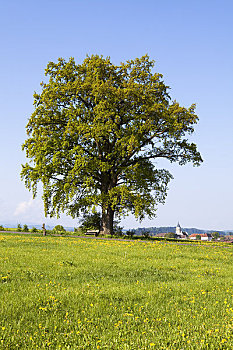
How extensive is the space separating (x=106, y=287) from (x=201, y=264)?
22.5 feet

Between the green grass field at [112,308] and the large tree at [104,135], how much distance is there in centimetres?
1797

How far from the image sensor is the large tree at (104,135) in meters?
29.8

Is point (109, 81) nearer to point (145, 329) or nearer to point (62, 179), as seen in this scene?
point (62, 179)

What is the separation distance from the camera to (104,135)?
98.1 feet

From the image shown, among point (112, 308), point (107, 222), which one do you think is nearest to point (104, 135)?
point (107, 222)

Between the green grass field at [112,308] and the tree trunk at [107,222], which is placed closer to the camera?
the green grass field at [112,308]

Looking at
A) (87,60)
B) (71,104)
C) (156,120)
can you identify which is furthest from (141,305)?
(87,60)

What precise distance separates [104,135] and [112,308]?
2366 cm

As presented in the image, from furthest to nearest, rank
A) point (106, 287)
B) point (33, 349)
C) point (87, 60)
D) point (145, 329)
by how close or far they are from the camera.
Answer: point (87, 60) < point (106, 287) < point (145, 329) < point (33, 349)

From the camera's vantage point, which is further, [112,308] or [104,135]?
[104,135]

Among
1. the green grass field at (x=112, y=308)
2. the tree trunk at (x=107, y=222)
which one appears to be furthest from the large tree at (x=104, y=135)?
the green grass field at (x=112, y=308)

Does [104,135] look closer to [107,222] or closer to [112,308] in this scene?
[107,222]

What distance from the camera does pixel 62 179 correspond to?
32281 mm

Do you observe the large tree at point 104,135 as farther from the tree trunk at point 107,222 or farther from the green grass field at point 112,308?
the green grass field at point 112,308
